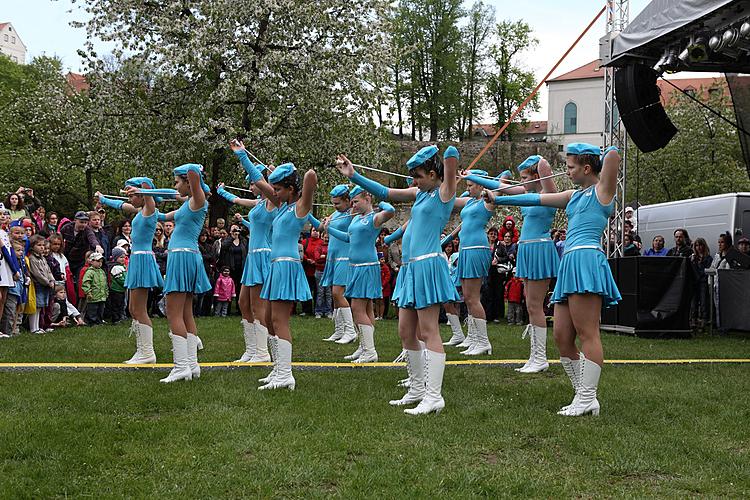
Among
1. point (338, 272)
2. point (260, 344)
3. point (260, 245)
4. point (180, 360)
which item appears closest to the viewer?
point (180, 360)

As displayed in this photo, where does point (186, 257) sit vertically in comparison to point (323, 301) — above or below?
above

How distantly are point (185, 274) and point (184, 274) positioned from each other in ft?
0.03

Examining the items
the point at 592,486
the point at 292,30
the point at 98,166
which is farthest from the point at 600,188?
the point at 98,166

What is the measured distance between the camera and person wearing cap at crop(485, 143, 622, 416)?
6152 mm

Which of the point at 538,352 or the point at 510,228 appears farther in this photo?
the point at 510,228

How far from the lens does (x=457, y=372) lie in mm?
8352

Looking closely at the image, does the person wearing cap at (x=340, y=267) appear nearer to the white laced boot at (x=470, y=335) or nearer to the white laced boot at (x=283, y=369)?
the white laced boot at (x=470, y=335)

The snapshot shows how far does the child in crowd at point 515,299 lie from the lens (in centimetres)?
1487

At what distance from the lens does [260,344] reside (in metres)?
9.13

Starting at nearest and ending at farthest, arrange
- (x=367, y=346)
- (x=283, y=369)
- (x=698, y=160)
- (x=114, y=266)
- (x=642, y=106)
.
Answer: (x=283, y=369), (x=367, y=346), (x=642, y=106), (x=114, y=266), (x=698, y=160)

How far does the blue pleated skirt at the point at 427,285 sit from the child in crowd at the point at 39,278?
835 centimetres

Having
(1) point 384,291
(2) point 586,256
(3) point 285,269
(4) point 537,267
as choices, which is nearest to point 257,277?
(3) point 285,269

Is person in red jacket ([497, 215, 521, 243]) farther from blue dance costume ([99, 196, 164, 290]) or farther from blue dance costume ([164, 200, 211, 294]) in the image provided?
blue dance costume ([164, 200, 211, 294])

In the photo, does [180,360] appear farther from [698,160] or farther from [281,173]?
[698,160]
